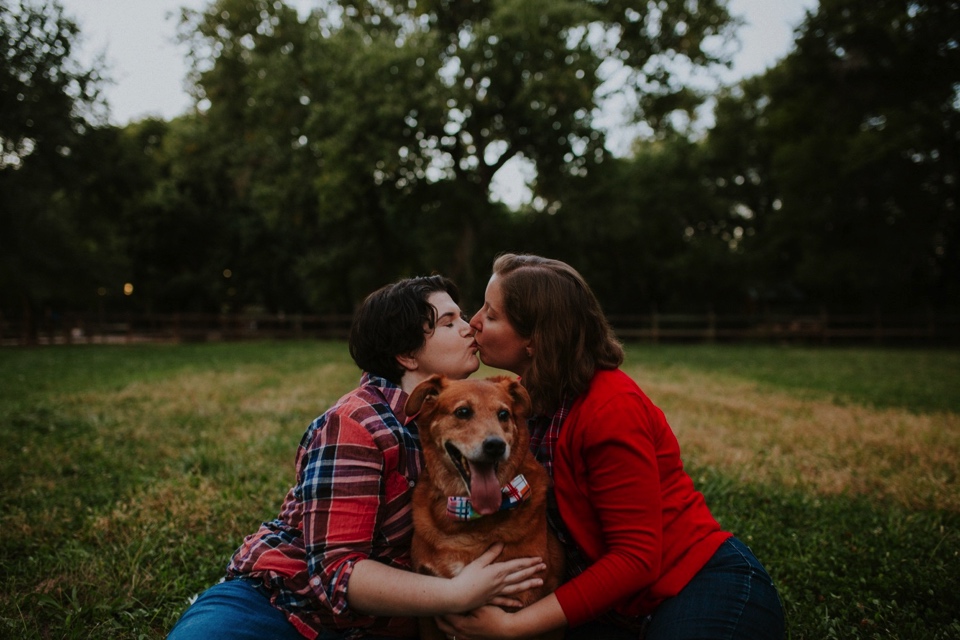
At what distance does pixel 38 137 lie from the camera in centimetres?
2178

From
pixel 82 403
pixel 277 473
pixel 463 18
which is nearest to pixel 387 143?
pixel 463 18

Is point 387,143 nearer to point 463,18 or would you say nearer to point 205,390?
point 463,18

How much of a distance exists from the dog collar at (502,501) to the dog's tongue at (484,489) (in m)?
0.02

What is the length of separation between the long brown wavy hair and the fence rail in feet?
93.8

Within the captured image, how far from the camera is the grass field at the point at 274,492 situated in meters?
3.30

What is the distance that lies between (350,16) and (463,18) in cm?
484

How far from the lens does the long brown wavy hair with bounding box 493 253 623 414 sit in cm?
250

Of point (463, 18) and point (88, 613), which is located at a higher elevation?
point (463, 18)

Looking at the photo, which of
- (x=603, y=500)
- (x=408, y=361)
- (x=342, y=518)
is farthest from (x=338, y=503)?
(x=603, y=500)

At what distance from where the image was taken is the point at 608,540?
2248 mm

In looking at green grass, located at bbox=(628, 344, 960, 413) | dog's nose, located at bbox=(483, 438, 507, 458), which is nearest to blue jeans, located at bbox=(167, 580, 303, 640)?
dog's nose, located at bbox=(483, 438, 507, 458)

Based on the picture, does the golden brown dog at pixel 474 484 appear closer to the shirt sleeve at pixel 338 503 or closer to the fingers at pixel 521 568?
the fingers at pixel 521 568

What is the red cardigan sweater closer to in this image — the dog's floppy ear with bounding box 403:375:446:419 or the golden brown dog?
the golden brown dog

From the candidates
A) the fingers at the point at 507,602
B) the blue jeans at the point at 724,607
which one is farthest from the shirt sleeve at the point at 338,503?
the blue jeans at the point at 724,607
